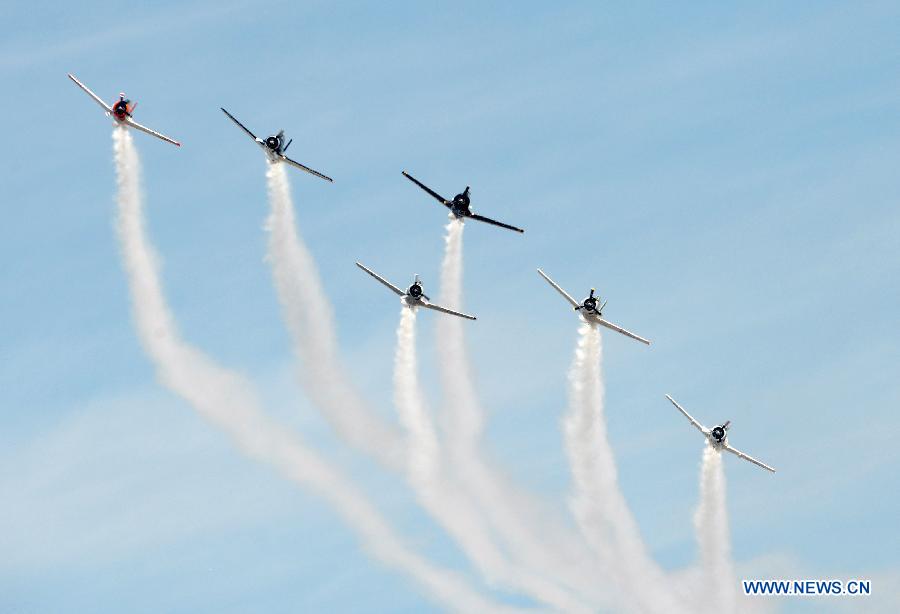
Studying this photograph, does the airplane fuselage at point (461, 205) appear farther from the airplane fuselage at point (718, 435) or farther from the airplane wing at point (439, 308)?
the airplane fuselage at point (718, 435)

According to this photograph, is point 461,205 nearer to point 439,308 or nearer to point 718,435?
point 439,308

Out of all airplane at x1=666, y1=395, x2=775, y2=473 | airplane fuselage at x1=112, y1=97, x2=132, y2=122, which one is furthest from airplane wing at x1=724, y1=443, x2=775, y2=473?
airplane fuselage at x1=112, y1=97, x2=132, y2=122

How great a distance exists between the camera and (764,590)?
130 metres

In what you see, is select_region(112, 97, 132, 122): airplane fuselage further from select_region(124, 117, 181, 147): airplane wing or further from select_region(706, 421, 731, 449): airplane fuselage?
select_region(706, 421, 731, 449): airplane fuselage

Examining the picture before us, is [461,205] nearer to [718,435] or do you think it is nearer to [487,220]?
[487,220]

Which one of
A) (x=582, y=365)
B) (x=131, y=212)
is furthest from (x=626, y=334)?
(x=131, y=212)

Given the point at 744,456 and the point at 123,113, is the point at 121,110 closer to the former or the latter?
the point at 123,113

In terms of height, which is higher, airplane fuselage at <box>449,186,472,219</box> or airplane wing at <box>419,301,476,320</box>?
airplane fuselage at <box>449,186,472,219</box>

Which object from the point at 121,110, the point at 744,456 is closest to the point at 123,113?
the point at 121,110

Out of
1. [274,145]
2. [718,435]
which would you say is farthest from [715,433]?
[274,145]

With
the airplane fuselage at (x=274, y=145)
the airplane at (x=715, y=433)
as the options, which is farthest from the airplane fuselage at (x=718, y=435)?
the airplane fuselage at (x=274, y=145)

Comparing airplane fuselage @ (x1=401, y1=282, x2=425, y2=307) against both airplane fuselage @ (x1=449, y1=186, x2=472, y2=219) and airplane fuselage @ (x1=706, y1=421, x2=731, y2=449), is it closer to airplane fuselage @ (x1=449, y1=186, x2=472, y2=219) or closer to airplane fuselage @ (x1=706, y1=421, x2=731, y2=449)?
airplane fuselage @ (x1=449, y1=186, x2=472, y2=219)

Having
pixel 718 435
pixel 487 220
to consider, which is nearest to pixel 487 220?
pixel 487 220

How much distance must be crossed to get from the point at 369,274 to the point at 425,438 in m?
13.4
